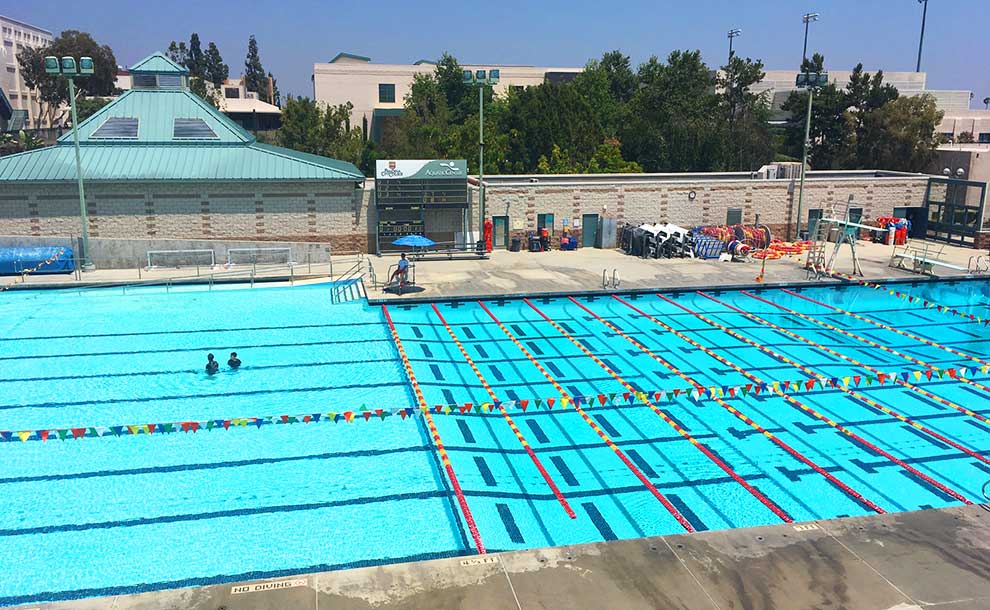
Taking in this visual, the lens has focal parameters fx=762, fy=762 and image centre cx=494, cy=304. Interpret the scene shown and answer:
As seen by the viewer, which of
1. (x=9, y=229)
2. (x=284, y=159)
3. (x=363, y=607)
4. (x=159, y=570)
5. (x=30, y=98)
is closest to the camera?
(x=363, y=607)

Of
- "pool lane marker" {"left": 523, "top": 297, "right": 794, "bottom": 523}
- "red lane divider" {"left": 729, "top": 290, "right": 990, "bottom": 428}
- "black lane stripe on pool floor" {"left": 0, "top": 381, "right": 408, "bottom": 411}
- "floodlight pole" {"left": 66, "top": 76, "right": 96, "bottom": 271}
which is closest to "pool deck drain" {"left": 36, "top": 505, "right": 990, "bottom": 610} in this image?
"pool lane marker" {"left": 523, "top": 297, "right": 794, "bottom": 523}

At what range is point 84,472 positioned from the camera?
12.7 m

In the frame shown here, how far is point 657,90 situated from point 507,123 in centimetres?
1191

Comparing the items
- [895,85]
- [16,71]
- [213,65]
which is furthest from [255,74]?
[895,85]

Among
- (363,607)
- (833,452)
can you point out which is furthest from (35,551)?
(833,452)

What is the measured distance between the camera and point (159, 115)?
102 ft

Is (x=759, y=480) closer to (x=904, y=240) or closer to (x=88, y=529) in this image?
(x=88, y=529)

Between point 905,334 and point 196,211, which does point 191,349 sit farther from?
point 905,334

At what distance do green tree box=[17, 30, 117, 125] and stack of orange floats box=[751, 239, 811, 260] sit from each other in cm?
7190

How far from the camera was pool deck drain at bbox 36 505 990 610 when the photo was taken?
27.0 ft

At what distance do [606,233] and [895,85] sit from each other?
65666 millimetres

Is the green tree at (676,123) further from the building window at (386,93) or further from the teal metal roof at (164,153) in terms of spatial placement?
the building window at (386,93)

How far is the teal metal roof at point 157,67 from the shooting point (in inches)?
1244

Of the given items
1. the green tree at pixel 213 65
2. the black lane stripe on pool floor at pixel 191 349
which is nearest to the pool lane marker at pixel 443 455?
the black lane stripe on pool floor at pixel 191 349
